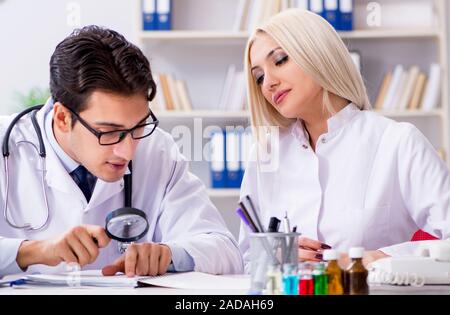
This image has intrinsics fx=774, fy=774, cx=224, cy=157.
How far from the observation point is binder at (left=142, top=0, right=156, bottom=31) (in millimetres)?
3529

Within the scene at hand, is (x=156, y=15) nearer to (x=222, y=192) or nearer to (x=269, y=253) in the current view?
(x=222, y=192)

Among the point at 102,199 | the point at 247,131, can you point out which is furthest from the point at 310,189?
the point at 247,131

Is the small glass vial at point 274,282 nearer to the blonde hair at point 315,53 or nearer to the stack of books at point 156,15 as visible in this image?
the blonde hair at point 315,53

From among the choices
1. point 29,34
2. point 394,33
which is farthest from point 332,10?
point 29,34

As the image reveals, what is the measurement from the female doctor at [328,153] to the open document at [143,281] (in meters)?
0.46

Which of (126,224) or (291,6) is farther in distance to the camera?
(291,6)

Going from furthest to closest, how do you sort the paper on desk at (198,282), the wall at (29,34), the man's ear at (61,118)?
the wall at (29,34)
the man's ear at (61,118)
the paper on desk at (198,282)

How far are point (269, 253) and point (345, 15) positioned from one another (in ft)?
8.51

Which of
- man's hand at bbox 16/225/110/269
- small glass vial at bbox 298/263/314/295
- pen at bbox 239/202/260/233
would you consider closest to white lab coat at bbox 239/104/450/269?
man's hand at bbox 16/225/110/269

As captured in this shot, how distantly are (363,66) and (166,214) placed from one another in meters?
2.13

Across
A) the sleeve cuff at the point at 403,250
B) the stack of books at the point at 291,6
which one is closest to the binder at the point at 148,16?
the stack of books at the point at 291,6

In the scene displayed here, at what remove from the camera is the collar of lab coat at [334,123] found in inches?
73.8

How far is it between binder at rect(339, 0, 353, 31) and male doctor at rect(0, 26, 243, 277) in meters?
1.94

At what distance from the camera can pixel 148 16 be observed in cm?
354
